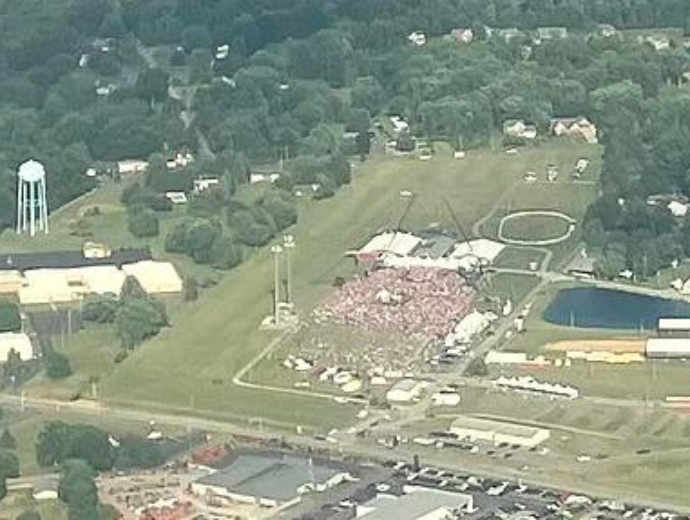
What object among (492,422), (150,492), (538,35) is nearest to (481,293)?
(492,422)

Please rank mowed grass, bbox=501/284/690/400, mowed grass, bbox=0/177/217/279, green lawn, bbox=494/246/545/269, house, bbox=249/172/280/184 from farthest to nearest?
house, bbox=249/172/280/184, mowed grass, bbox=0/177/217/279, green lawn, bbox=494/246/545/269, mowed grass, bbox=501/284/690/400

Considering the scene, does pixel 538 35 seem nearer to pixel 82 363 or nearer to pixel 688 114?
pixel 688 114

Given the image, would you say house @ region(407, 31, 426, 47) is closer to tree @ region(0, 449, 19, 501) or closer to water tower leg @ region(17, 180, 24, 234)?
water tower leg @ region(17, 180, 24, 234)

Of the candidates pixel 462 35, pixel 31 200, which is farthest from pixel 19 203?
pixel 462 35

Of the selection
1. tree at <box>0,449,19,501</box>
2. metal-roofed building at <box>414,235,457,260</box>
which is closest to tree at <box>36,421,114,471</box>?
tree at <box>0,449,19,501</box>

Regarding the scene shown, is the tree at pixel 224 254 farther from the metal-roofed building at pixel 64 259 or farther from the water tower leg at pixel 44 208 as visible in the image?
the water tower leg at pixel 44 208
